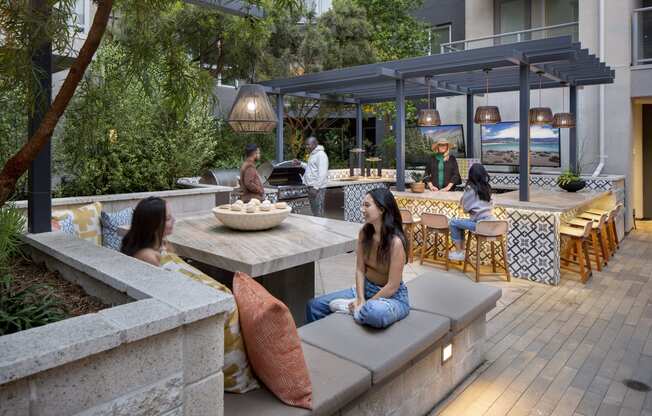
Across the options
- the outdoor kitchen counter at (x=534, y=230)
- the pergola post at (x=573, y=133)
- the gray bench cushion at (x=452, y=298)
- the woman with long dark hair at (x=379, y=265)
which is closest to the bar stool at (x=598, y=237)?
the outdoor kitchen counter at (x=534, y=230)

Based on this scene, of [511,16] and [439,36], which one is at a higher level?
[439,36]

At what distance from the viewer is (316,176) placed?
8.18m

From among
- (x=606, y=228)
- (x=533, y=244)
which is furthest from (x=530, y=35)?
(x=533, y=244)

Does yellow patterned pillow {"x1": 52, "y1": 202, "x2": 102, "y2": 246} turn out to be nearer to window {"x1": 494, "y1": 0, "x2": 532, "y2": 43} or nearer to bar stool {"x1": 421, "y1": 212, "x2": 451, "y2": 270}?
bar stool {"x1": 421, "y1": 212, "x2": 451, "y2": 270}

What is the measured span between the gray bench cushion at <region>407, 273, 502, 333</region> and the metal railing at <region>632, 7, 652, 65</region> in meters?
8.92

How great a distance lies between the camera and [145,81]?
7.63 feet

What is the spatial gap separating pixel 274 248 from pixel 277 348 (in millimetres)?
1377

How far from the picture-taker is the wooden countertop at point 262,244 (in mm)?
3016

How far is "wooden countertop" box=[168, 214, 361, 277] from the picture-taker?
3016mm

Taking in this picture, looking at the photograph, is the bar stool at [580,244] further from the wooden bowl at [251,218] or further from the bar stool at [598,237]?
the wooden bowl at [251,218]

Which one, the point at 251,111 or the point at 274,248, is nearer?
the point at 274,248

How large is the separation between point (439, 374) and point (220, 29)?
10998mm

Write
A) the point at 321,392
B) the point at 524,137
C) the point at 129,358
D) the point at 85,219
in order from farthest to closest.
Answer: the point at 524,137 < the point at 85,219 < the point at 321,392 < the point at 129,358

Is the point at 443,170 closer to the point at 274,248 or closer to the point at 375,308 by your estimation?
the point at 274,248
